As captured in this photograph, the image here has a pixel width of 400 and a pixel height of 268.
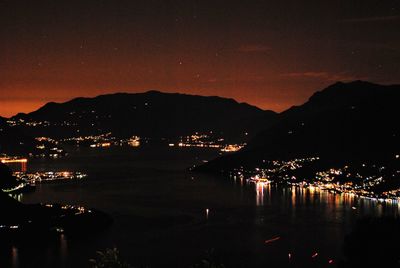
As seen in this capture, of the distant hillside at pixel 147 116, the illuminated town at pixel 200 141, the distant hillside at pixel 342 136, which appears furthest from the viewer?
the distant hillside at pixel 147 116

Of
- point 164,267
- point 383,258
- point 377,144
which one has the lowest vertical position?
point 164,267

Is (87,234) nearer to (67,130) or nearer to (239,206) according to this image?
(239,206)

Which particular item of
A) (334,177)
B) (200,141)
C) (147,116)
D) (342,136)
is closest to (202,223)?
(334,177)

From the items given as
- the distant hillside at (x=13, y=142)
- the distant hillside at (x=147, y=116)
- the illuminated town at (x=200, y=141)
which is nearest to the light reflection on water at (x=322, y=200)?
the distant hillside at (x=13, y=142)

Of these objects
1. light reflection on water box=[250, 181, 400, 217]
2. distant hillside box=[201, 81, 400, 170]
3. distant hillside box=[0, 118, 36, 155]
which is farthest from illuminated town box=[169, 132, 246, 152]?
light reflection on water box=[250, 181, 400, 217]

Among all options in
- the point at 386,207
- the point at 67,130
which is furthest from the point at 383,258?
the point at 67,130

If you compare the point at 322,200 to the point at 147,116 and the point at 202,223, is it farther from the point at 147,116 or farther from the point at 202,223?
the point at 147,116

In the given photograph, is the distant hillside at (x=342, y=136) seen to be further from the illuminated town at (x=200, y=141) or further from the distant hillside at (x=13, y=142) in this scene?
the illuminated town at (x=200, y=141)
